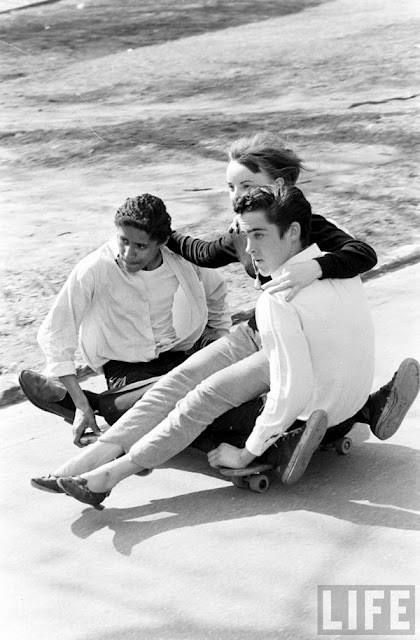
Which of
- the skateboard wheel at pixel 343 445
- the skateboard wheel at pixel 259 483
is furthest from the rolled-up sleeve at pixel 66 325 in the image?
the skateboard wheel at pixel 343 445

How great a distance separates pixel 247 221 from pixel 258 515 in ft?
2.99

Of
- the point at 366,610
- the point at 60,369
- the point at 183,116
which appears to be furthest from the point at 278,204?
the point at 183,116

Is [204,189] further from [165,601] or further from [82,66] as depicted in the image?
[165,601]

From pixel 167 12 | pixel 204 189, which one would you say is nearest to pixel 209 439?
pixel 204 189

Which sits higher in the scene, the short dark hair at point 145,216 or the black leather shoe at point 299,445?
the short dark hair at point 145,216

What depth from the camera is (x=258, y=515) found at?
11.7 ft

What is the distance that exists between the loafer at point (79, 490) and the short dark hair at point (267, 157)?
47.7 inches

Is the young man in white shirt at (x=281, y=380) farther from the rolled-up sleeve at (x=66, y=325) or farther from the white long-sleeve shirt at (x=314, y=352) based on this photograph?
the rolled-up sleeve at (x=66, y=325)

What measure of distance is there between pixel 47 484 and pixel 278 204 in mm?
1136

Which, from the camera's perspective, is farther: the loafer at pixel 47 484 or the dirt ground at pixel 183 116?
the dirt ground at pixel 183 116

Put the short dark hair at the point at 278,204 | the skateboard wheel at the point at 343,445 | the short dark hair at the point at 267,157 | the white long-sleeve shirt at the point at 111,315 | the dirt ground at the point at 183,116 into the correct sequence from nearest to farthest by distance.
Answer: the short dark hair at the point at 278,204 → the skateboard wheel at the point at 343,445 → the short dark hair at the point at 267,157 → the white long-sleeve shirt at the point at 111,315 → the dirt ground at the point at 183,116

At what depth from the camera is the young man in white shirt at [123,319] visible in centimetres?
407

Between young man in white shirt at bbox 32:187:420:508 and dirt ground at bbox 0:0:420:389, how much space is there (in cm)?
138

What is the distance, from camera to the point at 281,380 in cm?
353
